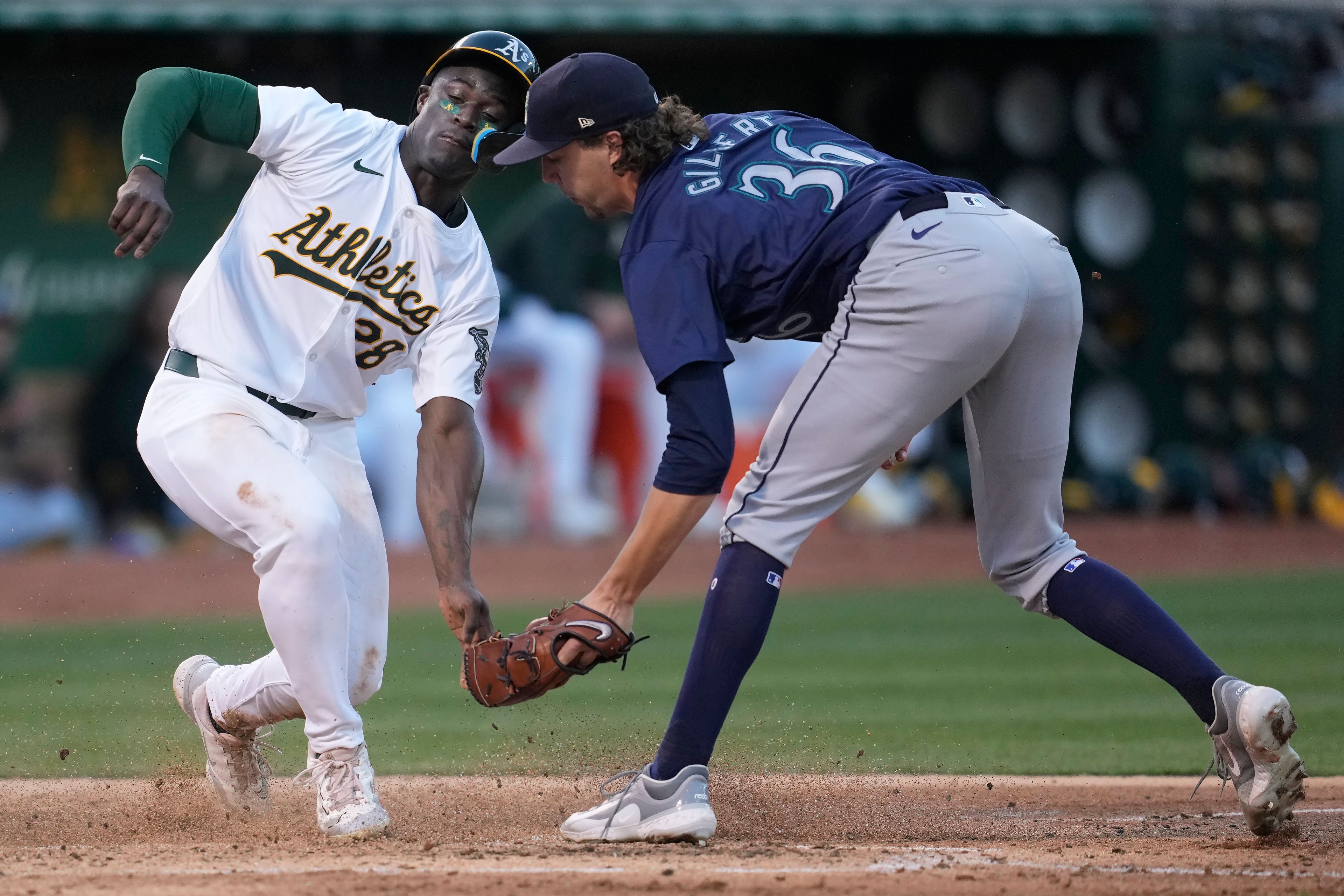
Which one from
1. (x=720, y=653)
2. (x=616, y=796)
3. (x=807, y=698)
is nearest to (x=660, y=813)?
(x=616, y=796)

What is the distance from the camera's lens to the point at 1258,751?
350 cm

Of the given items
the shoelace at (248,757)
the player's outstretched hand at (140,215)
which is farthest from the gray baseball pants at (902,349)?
the shoelace at (248,757)

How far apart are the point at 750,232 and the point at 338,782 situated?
161cm

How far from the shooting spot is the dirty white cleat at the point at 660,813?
342 centimetres

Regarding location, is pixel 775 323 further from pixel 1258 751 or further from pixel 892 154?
pixel 892 154

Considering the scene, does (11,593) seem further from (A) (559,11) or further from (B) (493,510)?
(A) (559,11)

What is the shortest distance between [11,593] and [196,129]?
848 cm

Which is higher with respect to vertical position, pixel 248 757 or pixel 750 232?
pixel 750 232

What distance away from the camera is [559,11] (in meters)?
13.8

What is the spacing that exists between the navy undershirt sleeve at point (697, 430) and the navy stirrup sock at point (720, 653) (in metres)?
0.23

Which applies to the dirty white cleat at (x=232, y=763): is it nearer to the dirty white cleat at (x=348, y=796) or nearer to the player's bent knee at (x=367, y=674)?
the player's bent knee at (x=367, y=674)

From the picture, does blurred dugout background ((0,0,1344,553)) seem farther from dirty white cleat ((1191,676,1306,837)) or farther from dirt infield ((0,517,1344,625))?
dirty white cleat ((1191,676,1306,837))

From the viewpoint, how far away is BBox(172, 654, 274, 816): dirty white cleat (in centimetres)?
429

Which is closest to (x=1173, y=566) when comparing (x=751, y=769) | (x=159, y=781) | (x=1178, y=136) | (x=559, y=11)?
(x=1178, y=136)
